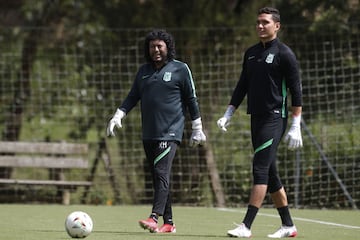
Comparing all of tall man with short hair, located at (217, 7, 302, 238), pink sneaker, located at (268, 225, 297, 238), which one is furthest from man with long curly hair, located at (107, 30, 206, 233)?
pink sneaker, located at (268, 225, 297, 238)

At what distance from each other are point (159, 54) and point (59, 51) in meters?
8.06

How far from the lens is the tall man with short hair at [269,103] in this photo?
25.9 ft

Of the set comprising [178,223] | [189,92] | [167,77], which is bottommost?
[178,223]

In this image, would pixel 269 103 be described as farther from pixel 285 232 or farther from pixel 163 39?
pixel 163 39

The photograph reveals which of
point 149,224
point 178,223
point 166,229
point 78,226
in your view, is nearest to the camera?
point 78,226

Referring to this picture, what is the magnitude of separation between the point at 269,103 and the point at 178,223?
2.79 metres

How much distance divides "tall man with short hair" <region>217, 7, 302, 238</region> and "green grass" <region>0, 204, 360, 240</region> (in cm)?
46

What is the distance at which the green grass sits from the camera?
8.24 metres

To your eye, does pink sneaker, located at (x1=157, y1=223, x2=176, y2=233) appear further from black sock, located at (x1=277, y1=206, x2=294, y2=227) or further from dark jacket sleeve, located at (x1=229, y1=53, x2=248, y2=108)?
dark jacket sleeve, located at (x1=229, y1=53, x2=248, y2=108)

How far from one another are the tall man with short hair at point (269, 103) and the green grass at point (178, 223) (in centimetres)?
Result: 46

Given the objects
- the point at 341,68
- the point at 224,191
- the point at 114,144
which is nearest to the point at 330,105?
the point at 341,68

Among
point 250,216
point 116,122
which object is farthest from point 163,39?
point 250,216

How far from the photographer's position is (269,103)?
794 cm

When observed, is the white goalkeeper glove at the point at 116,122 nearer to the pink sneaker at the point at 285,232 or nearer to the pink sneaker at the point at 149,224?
the pink sneaker at the point at 149,224
